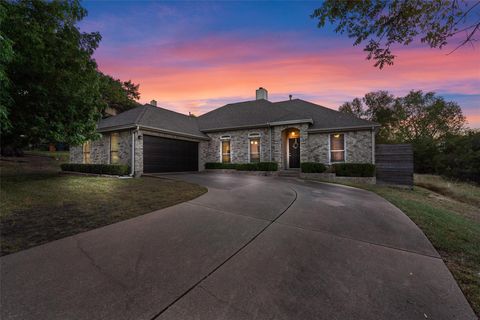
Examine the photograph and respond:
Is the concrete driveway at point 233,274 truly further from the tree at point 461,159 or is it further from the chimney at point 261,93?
the tree at point 461,159

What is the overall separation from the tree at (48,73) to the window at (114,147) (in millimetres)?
4683

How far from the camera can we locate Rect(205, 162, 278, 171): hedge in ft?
43.4

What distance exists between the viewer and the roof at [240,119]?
12.6 metres

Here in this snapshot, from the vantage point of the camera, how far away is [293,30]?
26.3 feet

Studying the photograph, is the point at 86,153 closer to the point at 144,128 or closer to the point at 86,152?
the point at 86,152

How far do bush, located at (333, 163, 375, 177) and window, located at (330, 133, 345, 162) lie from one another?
4.33ft

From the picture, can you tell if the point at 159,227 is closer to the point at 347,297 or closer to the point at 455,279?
the point at 347,297

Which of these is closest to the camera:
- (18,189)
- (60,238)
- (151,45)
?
(60,238)

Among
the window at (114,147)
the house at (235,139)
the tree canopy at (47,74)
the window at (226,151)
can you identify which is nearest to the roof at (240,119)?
the house at (235,139)

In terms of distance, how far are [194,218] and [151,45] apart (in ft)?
32.0

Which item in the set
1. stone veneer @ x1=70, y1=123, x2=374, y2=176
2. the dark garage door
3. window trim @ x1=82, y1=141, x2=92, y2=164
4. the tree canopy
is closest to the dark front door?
stone veneer @ x1=70, y1=123, x2=374, y2=176

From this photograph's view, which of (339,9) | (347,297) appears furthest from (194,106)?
(347,297)

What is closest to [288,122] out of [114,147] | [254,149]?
[254,149]

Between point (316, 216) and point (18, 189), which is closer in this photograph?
point (316, 216)
